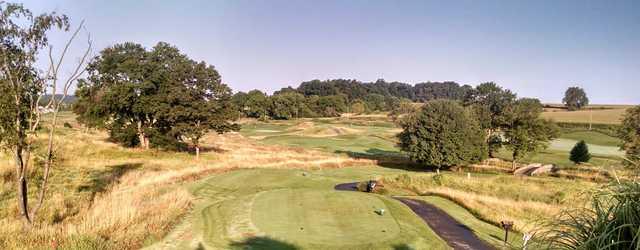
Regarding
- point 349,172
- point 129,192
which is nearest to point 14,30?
point 129,192

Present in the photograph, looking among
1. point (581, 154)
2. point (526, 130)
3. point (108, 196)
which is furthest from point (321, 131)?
point (108, 196)

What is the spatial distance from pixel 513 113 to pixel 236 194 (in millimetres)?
37816

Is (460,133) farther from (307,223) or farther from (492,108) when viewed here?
(307,223)

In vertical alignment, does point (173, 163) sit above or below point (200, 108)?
below

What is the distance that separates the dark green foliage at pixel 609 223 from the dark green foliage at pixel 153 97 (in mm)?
39551

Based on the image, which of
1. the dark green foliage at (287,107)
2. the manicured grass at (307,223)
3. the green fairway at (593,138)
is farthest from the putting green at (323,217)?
the dark green foliage at (287,107)

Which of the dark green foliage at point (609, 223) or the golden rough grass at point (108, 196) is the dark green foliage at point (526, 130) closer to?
the golden rough grass at point (108, 196)

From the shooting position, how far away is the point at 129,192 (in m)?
20.6

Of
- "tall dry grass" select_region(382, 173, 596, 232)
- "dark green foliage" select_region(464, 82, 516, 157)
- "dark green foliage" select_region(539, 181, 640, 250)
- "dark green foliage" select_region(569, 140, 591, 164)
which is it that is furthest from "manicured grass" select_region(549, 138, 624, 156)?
"dark green foliage" select_region(539, 181, 640, 250)

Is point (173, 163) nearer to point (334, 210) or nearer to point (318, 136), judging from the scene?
point (334, 210)

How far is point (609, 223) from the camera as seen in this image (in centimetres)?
319

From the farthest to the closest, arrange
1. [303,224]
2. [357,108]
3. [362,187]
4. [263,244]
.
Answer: [357,108] → [362,187] → [303,224] → [263,244]

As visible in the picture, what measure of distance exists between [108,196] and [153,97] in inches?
965

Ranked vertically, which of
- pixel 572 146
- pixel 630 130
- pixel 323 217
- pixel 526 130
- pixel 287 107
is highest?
pixel 287 107
